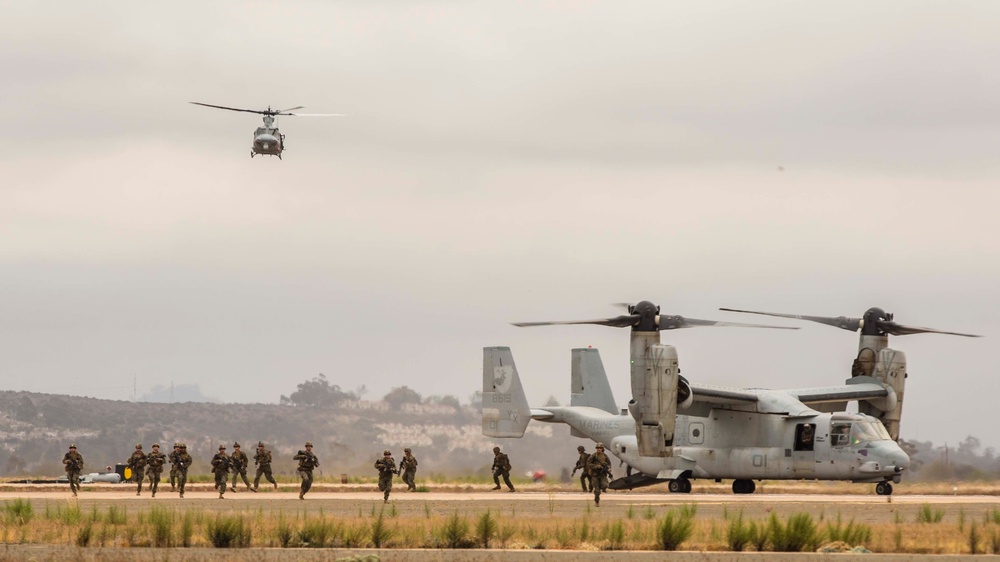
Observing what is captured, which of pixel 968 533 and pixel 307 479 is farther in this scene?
pixel 307 479

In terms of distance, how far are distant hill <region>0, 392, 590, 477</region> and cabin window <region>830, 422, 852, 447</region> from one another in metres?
45.9

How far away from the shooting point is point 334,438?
126 metres

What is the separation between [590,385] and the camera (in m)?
53.8

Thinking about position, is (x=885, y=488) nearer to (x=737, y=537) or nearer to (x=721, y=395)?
(x=721, y=395)

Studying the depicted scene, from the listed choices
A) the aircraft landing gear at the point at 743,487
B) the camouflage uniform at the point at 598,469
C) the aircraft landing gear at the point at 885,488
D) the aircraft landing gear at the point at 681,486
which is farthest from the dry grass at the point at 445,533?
the aircraft landing gear at the point at 743,487

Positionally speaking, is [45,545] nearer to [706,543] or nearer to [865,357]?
[706,543]

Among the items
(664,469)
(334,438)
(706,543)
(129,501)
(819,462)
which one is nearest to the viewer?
(706,543)

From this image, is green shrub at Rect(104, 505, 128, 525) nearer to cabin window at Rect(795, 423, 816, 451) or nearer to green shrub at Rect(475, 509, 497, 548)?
green shrub at Rect(475, 509, 497, 548)

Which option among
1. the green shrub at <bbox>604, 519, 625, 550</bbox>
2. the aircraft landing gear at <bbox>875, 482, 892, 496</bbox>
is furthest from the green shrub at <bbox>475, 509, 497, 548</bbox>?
the aircraft landing gear at <bbox>875, 482, 892, 496</bbox>

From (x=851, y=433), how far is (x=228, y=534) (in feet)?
73.6

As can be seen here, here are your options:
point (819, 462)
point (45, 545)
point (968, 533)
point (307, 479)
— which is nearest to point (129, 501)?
point (307, 479)

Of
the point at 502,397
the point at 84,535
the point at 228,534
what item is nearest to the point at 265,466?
the point at 502,397

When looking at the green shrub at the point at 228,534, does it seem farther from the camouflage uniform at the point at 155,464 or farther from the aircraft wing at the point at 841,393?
the aircraft wing at the point at 841,393

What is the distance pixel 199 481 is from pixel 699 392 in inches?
899
